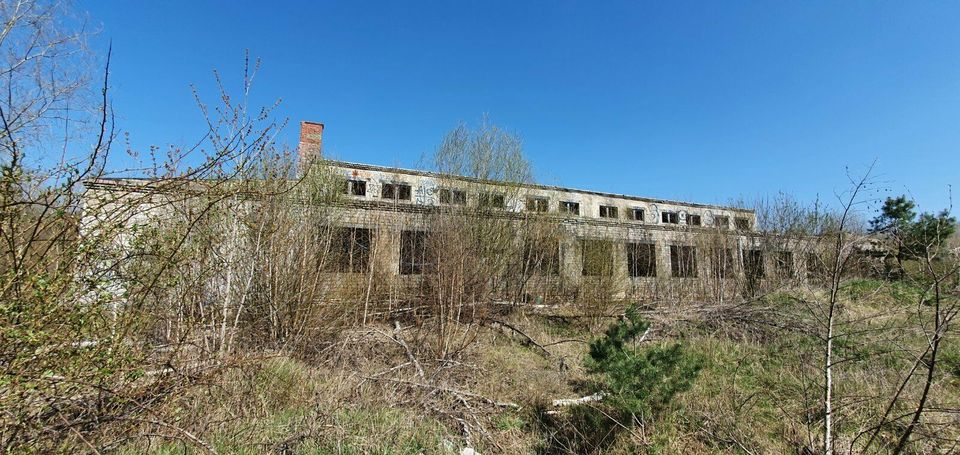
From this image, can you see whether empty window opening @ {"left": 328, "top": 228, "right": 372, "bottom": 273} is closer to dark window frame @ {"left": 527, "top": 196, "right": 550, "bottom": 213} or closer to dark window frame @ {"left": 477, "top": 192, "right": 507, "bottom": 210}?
dark window frame @ {"left": 477, "top": 192, "right": 507, "bottom": 210}

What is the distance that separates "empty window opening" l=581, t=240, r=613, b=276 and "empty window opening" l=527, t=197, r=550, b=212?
201cm

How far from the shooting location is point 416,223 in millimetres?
9344

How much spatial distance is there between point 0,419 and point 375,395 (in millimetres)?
3364

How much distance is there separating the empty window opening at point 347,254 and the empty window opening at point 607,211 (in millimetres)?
14854

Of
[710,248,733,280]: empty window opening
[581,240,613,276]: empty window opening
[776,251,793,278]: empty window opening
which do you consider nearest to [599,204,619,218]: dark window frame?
[710,248,733,280]: empty window opening

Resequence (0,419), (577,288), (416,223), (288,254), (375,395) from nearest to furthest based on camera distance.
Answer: (0,419) → (375,395) → (288,254) → (416,223) → (577,288)

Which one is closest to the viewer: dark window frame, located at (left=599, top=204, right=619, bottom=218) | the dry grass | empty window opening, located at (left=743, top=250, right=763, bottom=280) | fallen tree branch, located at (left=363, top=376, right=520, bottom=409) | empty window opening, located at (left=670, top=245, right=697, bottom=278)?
the dry grass

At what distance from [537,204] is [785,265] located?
852 centimetres

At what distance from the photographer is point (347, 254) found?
26.4ft

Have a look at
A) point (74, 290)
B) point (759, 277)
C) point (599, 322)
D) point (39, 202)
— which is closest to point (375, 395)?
point (74, 290)

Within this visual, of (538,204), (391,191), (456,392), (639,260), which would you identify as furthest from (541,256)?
(391,191)

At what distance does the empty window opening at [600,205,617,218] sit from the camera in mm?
20875

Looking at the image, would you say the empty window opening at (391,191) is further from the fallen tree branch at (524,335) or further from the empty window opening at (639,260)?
the empty window opening at (639,260)

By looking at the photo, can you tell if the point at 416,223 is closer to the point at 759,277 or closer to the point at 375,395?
the point at 375,395
